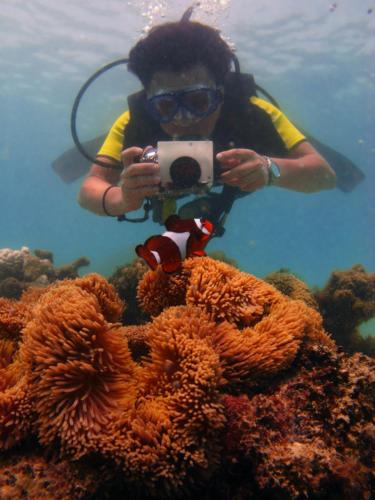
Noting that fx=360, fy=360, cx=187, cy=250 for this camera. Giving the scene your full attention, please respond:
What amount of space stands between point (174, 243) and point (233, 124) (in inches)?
112

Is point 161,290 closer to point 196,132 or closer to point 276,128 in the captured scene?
point 196,132

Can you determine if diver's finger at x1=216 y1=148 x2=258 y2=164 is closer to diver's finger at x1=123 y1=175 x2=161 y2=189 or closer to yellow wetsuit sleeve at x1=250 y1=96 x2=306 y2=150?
diver's finger at x1=123 y1=175 x2=161 y2=189

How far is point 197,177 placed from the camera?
9.58ft

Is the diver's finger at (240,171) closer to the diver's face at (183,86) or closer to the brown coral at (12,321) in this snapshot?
the diver's face at (183,86)

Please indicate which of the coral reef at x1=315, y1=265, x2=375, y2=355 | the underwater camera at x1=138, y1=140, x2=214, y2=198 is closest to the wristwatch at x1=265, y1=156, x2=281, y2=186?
the underwater camera at x1=138, y1=140, x2=214, y2=198

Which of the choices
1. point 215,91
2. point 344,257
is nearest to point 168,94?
point 215,91

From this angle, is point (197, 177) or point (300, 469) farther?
point (197, 177)

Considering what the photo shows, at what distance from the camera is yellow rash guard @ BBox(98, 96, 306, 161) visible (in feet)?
14.5

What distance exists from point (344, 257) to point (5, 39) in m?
99.2

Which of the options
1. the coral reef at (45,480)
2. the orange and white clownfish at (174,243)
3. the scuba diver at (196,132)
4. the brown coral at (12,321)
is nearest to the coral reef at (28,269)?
the scuba diver at (196,132)

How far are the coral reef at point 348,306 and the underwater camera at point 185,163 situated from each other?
251 cm

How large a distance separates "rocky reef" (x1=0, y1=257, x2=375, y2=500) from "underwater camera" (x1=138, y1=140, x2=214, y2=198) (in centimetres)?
122

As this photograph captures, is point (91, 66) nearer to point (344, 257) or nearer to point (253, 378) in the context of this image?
point (253, 378)

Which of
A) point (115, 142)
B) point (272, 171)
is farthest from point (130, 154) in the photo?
point (115, 142)
